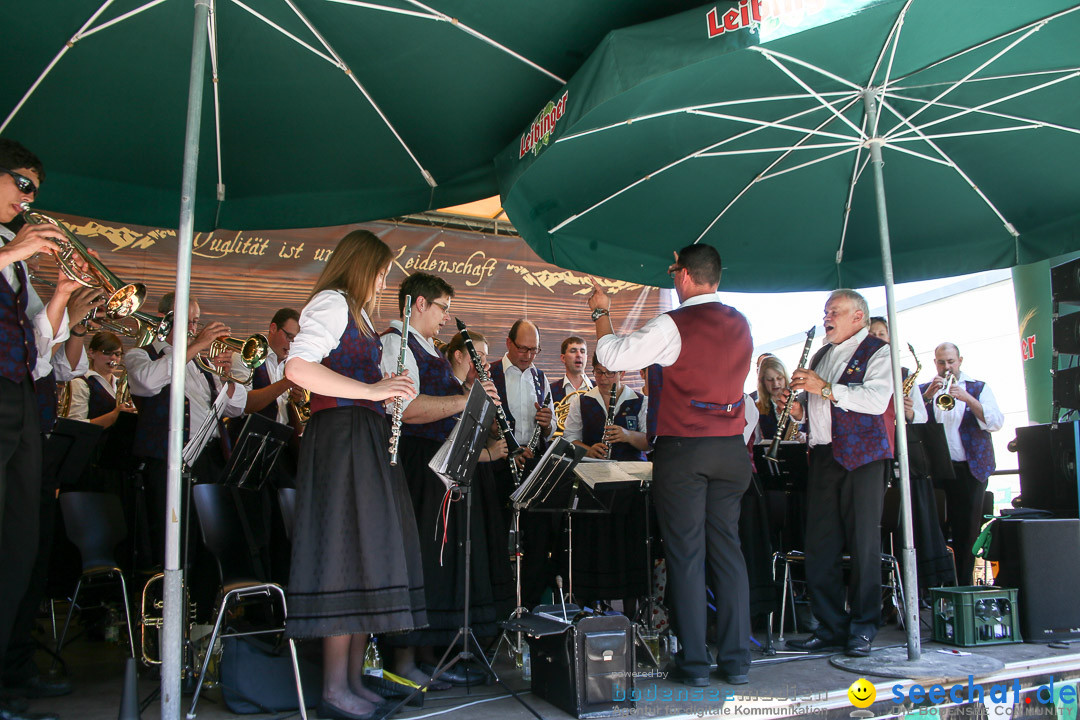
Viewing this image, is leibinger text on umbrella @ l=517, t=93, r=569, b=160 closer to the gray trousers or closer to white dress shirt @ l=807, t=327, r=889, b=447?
the gray trousers

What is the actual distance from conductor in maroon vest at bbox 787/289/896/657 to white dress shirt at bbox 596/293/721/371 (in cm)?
106

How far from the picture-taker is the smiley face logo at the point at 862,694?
11.2ft

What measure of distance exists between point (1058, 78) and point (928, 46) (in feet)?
3.29

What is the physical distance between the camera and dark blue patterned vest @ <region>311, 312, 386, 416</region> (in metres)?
3.16

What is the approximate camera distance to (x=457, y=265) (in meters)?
8.85

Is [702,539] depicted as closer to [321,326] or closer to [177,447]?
[321,326]

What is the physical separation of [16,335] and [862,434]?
4170mm

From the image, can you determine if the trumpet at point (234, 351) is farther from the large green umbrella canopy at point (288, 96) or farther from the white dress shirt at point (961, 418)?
the white dress shirt at point (961, 418)

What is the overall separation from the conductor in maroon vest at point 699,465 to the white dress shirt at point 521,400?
2.26m

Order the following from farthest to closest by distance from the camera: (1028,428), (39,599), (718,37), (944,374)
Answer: (944,374), (1028,428), (39,599), (718,37)

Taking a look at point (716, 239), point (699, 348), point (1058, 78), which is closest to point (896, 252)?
point (716, 239)

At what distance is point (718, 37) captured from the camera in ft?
10.5

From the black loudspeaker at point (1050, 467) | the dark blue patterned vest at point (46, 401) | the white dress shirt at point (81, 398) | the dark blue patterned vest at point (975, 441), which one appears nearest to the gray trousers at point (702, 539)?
the dark blue patterned vest at point (46, 401)

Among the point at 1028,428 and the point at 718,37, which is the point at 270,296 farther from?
the point at 1028,428
